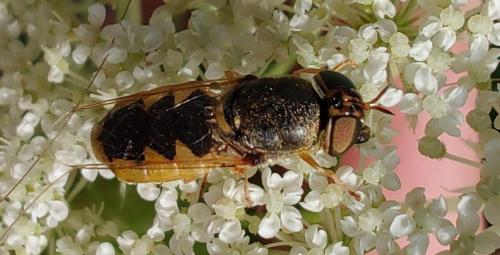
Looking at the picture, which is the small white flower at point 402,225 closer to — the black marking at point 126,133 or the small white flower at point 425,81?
the small white flower at point 425,81

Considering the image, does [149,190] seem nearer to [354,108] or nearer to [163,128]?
[163,128]

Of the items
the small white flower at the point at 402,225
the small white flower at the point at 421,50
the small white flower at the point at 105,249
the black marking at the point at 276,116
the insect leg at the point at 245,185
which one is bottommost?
the small white flower at the point at 105,249

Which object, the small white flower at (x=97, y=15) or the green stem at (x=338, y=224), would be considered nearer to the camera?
the green stem at (x=338, y=224)

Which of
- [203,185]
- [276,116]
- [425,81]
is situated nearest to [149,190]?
[203,185]

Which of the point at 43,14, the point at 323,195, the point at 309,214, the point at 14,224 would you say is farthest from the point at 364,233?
the point at 43,14

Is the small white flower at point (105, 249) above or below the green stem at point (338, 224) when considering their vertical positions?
below

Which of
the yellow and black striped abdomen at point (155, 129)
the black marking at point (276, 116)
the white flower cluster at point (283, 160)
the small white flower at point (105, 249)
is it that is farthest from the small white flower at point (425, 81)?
the small white flower at point (105, 249)

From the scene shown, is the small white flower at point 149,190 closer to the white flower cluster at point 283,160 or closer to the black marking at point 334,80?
the white flower cluster at point 283,160

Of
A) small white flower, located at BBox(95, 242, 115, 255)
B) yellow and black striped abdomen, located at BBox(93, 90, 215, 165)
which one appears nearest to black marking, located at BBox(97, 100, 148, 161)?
yellow and black striped abdomen, located at BBox(93, 90, 215, 165)

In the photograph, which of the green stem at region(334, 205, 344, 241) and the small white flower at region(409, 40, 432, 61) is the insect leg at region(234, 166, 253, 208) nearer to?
the green stem at region(334, 205, 344, 241)
